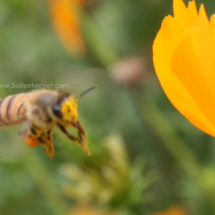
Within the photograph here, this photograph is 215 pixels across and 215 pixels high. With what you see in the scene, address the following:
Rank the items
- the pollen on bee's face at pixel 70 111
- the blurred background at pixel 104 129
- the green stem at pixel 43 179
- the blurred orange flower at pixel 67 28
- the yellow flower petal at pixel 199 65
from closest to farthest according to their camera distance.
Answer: the yellow flower petal at pixel 199 65, the pollen on bee's face at pixel 70 111, the blurred background at pixel 104 129, the green stem at pixel 43 179, the blurred orange flower at pixel 67 28

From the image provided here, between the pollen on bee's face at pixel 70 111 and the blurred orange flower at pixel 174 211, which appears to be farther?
the blurred orange flower at pixel 174 211

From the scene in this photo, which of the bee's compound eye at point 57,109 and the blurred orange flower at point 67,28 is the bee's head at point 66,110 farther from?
the blurred orange flower at point 67,28

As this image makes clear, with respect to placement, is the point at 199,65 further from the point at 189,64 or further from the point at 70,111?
the point at 70,111

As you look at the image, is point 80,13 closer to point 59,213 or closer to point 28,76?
point 28,76

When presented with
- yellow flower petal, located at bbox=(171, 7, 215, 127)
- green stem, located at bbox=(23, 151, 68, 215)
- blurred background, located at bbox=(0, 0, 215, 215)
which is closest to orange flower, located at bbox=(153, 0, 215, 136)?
yellow flower petal, located at bbox=(171, 7, 215, 127)

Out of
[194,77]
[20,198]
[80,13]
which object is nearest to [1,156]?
[20,198]

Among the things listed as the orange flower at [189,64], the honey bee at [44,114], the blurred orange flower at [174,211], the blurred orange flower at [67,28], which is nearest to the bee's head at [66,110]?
the honey bee at [44,114]

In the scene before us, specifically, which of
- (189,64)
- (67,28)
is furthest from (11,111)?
(67,28)
